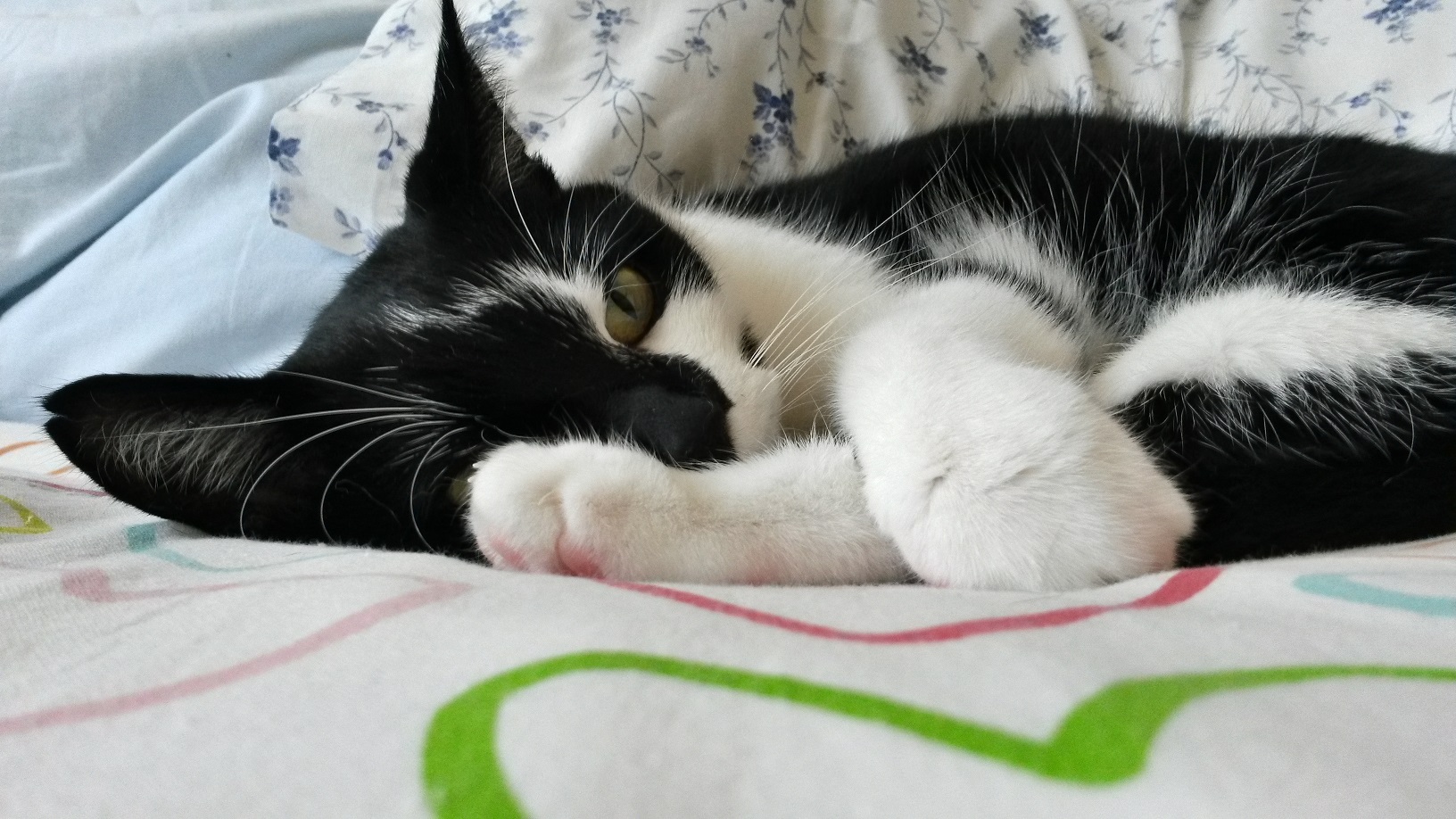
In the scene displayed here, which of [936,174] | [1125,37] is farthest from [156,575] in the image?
[1125,37]

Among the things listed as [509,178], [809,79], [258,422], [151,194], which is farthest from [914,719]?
[151,194]

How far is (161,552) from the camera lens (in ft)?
2.15

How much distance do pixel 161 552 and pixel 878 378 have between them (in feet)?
1.94

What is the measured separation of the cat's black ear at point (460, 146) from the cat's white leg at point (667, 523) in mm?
406

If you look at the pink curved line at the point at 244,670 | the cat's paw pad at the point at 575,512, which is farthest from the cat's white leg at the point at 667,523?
the pink curved line at the point at 244,670

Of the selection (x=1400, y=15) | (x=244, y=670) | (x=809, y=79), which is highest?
(x=1400, y=15)

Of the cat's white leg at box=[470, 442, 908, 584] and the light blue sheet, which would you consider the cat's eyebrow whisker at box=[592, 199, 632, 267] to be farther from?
the light blue sheet

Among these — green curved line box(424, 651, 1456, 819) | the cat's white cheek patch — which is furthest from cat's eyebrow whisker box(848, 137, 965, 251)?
green curved line box(424, 651, 1456, 819)

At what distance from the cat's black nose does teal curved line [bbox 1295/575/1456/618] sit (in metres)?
0.39

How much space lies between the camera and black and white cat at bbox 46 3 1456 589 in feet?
1.79

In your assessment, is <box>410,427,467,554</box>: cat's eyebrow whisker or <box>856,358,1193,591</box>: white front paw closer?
<box>856,358,1193,591</box>: white front paw

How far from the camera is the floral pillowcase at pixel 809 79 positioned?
119 cm

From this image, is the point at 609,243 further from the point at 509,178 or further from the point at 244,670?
the point at 244,670

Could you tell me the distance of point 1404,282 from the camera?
67 cm
